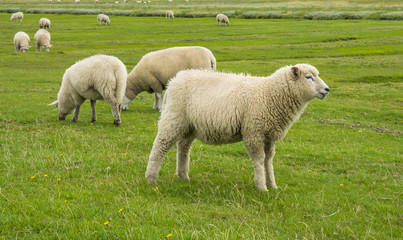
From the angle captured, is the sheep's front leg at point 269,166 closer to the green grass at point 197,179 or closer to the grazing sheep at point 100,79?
the green grass at point 197,179

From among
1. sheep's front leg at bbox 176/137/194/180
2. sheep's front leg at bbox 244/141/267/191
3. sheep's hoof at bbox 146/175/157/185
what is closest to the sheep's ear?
sheep's front leg at bbox 244/141/267/191

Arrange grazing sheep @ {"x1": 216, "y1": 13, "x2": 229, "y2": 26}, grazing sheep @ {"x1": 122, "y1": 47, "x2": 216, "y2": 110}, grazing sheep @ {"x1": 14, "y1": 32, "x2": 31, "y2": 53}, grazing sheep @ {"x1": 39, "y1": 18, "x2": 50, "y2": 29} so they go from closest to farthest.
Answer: grazing sheep @ {"x1": 122, "y1": 47, "x2": 216, "y2": 110} < grazing sheep @ {"x1": 14, "y1": 32, "x2": 31, "y2": 53} < grazing sheep @ {"x1": 39, "y1": 18, "x2": 50, "y2": 29} < grazing sheep @ {"x1": 216, "y1": 13, "x2": 229, "y2": 26}

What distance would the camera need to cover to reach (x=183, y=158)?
7.85 meters

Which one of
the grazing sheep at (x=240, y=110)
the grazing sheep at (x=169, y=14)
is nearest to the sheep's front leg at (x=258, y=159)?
the grazing sheep at (x=240, y=110)

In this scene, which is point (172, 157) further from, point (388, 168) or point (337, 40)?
point (337, 40)

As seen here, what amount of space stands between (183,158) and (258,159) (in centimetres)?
152

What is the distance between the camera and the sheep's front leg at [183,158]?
7.86 m

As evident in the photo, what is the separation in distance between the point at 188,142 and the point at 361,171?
4125 mm

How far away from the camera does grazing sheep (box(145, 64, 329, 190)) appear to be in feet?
23.5

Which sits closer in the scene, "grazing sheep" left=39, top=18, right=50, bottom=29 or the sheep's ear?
the sheep's ear

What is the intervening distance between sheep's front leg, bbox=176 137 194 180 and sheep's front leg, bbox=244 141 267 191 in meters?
1.31

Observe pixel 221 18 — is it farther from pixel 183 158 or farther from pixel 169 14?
pixel 183 158

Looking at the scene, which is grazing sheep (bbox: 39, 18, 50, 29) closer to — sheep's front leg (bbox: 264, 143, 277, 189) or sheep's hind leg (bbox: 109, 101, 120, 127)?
sheep's hind leg (bbox: 109, 101, 120, 127)

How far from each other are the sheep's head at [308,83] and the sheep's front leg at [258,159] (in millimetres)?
1295
